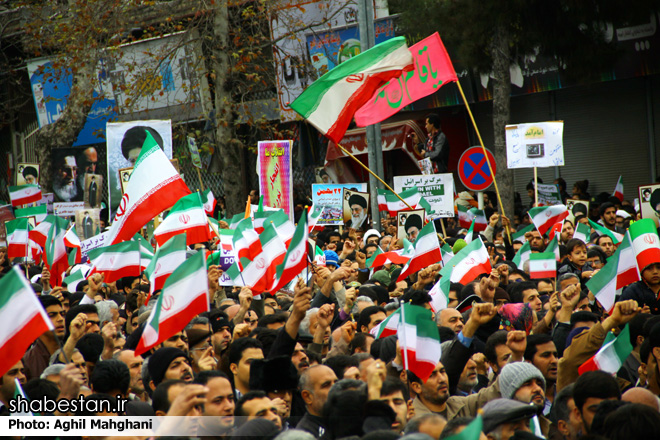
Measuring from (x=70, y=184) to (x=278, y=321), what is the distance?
11.5m

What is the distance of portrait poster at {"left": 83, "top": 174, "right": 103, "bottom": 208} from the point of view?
619 inches

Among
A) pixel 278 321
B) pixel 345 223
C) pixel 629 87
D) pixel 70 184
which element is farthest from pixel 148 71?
pixel 278 321

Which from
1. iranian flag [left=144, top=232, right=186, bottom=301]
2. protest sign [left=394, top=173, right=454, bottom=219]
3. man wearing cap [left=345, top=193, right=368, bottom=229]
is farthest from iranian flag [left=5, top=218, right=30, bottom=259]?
iranian flag [left=144, top=232, right=186, bottom=301]

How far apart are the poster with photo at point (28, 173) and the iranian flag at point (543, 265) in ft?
41.0

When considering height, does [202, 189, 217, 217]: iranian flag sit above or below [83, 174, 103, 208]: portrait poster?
below

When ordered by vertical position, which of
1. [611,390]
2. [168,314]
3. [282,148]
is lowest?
[611,390]

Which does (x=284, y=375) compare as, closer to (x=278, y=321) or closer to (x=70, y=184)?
(x=278, y=321)

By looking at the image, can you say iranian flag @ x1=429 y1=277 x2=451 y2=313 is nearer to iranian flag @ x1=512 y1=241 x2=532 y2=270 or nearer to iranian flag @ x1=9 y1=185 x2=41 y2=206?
iranian flag @ x1=512 y1=241 x2=532 y2=270

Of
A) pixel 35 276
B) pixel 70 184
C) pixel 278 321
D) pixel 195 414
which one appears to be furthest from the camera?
pixel 70 184

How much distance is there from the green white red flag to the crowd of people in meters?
3.56

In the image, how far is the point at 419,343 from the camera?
5121mm

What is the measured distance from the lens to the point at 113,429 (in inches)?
170

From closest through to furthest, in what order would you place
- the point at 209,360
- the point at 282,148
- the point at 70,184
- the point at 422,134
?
1. the point at 209,360
2. the point at 282,148
3. the point at 70,184
4. the point at 422,134

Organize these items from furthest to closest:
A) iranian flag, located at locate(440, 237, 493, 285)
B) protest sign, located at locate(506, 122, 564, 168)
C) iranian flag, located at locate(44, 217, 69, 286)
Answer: protest sign, located at locate(506, 122, 564, 168) < iranian flag, located at locate(44, 217, 69, 286) < iranian flag, located at locate(440, 237, 493, 285)
